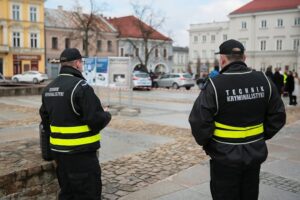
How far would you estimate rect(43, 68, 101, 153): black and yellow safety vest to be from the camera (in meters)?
3.95

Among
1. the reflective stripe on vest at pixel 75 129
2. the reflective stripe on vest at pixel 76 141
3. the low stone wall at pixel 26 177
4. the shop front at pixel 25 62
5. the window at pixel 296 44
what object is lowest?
the low stone wall at pixel 26 177

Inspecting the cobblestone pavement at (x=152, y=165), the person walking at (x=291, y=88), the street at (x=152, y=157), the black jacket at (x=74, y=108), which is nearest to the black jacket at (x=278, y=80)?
the person walking at (x=291, y=88)

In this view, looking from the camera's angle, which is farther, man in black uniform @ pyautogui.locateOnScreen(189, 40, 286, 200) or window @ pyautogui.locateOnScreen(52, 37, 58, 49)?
window @ pyautogui.locateOnScreen(52, 37, 58, 49)

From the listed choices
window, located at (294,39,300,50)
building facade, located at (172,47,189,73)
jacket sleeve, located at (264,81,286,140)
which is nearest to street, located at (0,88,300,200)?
jacket sleeve, located at (264,81,286,140)

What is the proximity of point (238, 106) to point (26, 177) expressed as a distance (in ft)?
8.46

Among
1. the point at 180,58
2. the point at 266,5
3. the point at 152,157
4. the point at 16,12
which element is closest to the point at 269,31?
the point at 266,5

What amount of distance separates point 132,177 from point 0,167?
225cm

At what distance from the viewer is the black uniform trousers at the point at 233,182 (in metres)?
3.50

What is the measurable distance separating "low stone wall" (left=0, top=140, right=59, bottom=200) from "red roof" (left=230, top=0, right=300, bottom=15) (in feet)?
249

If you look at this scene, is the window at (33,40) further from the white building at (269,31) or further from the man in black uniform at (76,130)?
the man in black uniform at (76,130)

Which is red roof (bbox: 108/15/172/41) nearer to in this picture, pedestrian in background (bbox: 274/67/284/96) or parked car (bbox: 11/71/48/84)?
parked car (bbox: 11/71/48/84)

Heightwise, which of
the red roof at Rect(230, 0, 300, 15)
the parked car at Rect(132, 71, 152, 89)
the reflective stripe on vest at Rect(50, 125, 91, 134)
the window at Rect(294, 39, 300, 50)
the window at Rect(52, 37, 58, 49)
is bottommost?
the reflective stripe on vest at Rect(50, 125, 91, 134)

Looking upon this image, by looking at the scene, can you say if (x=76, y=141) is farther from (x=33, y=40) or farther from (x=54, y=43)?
(x=54, y=43)

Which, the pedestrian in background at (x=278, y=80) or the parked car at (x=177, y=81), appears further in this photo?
the parked car at (x=177, y=81)
